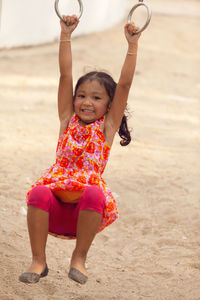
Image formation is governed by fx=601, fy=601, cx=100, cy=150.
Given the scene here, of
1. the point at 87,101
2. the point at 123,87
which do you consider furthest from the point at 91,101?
the point at 123,87

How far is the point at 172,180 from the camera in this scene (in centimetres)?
664

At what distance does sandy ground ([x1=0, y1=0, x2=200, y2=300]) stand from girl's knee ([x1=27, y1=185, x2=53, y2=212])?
904 millimetres

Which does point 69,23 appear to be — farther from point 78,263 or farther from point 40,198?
→ point 78,263

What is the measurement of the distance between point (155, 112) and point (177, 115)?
362 millimetres

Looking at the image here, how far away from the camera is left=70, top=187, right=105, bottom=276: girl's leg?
318 cm

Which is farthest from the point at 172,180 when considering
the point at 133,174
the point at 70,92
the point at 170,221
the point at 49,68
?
the point at 49,68

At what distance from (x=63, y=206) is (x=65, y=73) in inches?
32.4

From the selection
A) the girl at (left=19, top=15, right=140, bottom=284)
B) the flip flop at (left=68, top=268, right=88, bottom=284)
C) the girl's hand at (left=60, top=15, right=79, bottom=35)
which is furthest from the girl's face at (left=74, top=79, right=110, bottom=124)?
the flip flop at (left=68, top=268, right=88, bottom=284)

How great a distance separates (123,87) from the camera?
3494 mm

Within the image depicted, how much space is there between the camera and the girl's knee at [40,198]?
319 cm

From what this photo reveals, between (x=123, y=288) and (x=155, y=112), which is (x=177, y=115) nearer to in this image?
(x=155, y=112)

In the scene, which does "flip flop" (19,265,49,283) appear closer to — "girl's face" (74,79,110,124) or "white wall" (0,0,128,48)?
"girl's face" (74,79,110,124)

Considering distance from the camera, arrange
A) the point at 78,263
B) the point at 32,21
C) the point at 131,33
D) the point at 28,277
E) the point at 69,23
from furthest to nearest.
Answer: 1. the point at 32,21
2. the point at 69,23
3. the point at 131,33
4. the point at 78,263
5. the point at 28,277

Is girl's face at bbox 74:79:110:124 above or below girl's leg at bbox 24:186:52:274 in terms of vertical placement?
above
